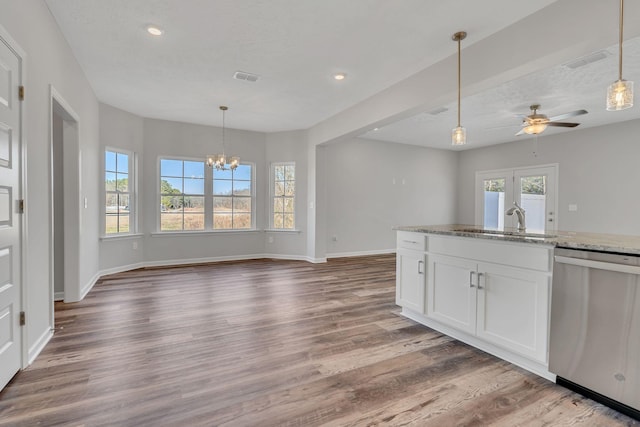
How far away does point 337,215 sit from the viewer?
7.12 m

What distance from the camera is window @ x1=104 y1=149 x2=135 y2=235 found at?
5.19 meters

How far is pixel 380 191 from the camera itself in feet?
25.3

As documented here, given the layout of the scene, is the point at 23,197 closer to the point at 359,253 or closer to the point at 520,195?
the point at 359,253

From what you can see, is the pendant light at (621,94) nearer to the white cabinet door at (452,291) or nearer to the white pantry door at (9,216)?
the white cabinet door at (452,291)

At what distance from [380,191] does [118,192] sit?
5473 mm

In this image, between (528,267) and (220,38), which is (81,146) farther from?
(528,267)

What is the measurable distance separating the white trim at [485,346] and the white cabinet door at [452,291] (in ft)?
0.42

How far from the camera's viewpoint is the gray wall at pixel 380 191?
7117 mm

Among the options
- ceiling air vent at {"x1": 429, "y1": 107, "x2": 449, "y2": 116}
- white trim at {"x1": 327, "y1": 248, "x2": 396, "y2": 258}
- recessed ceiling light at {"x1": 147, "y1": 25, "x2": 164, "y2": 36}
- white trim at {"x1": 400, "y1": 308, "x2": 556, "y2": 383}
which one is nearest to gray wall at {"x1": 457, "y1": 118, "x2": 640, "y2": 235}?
ceiling air vent at {"x1": 429, "y1": 107, "x2": 449, "y2": 116}

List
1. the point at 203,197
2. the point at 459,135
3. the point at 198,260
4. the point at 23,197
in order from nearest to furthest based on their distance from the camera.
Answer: the point at 23,197
the point at 459,135
the point at 198,260
the point at 203,197

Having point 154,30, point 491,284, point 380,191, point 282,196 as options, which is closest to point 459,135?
point 491,284

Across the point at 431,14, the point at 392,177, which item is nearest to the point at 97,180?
the point at 431,14

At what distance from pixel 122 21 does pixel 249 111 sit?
105 inches

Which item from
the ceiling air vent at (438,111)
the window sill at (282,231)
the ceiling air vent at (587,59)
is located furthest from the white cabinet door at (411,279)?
the window sill at (282,231)
